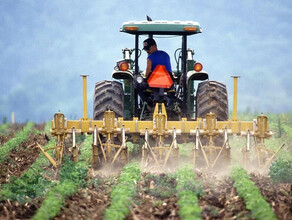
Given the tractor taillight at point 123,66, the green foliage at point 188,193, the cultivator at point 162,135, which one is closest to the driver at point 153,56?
the tractor taillight at point 123,66

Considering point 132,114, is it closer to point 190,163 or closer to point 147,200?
point 190,163

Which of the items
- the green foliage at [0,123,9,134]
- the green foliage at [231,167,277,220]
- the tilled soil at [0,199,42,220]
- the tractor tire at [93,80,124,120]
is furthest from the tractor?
the green foliage at [0,123,9,134]

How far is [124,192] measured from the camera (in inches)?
378

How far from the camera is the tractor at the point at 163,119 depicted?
12359 millimetres

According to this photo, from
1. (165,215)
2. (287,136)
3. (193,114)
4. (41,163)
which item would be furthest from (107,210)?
(287,136)

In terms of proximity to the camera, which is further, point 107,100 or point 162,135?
point 107,100

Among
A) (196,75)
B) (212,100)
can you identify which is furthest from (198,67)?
(212,100)

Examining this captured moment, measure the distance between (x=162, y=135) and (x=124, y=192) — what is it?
3079 mm

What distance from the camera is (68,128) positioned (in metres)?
12.9

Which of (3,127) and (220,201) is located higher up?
(3,127)

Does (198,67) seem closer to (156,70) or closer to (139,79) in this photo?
(156,70)

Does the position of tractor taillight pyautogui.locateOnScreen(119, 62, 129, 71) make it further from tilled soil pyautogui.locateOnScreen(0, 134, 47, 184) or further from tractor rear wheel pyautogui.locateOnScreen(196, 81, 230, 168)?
tilled soil pyautogui.locateOnScreen(0, 134, 47, 184)

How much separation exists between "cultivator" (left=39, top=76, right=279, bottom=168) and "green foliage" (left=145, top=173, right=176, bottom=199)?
1042mm

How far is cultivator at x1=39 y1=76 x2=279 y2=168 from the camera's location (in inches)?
483
